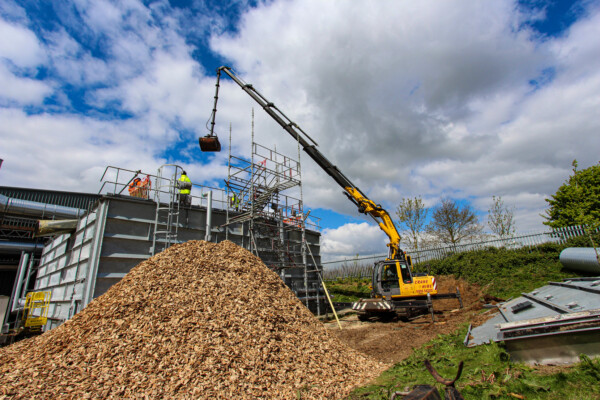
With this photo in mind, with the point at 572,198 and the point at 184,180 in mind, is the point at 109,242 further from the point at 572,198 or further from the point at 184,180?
the point at 572,198

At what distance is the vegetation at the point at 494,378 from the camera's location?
11.2 feet

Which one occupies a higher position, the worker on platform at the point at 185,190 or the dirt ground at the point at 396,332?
the worker on platform at the point at 185,190

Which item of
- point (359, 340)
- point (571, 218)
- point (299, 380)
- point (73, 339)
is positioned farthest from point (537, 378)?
point (571, 218)

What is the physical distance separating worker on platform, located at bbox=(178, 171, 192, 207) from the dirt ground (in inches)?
304

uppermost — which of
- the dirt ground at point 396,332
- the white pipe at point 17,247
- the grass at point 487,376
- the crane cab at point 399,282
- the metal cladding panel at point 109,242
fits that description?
the white pipe at point 17,247

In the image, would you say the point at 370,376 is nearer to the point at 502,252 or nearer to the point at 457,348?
the point at 457,348

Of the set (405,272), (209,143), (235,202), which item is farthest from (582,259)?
(209,143)

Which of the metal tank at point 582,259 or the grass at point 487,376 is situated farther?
the metal tank at point 582,259

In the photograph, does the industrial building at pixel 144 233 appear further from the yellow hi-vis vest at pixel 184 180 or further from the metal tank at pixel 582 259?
the metal tank at pixel 582 259

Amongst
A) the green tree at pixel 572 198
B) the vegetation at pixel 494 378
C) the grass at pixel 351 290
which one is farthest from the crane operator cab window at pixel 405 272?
the green tree at pixel 572 198

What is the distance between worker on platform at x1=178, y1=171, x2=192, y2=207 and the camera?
456 inches

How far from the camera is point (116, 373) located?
480 centimetres

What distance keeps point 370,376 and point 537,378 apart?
308cm

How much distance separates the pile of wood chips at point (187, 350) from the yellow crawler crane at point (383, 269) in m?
5.11
